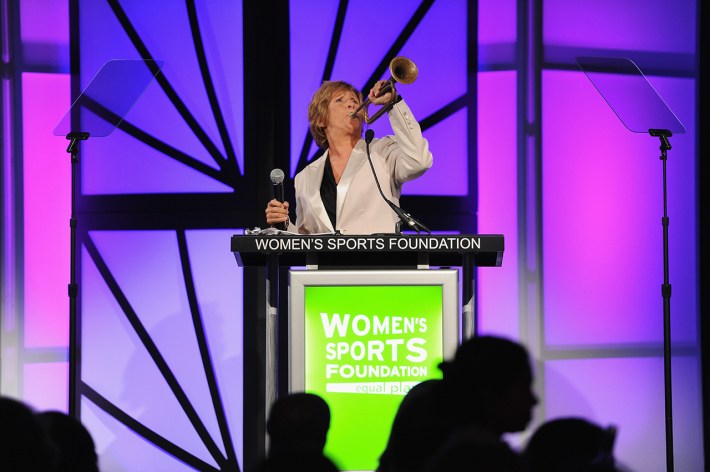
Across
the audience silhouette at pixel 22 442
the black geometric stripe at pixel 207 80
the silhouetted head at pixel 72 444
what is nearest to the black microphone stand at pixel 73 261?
the black geometric stripe at pixel 207 80

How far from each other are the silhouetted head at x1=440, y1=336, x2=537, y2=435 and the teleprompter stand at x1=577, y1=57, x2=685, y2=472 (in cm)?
300

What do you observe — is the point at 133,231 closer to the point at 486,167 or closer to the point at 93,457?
the point at 486,167

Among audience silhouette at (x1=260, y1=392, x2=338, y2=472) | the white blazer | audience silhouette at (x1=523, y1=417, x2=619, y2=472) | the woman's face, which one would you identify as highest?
the woman's face

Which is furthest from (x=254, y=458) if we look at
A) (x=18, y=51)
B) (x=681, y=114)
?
(x=681, y=114)

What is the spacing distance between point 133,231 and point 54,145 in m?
0.69

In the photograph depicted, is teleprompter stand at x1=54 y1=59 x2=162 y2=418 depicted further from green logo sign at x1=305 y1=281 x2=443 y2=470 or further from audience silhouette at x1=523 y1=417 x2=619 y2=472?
audience silhouette at x1=523 y1=417 x2=619 y2=472

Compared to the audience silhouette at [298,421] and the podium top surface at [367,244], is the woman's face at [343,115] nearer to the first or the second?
the podium top surface at [367,244]

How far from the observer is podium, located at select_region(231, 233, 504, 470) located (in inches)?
146

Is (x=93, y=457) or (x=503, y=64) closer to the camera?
(x=93, y=457)

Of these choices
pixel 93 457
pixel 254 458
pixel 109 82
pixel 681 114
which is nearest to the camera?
pixel 93 457

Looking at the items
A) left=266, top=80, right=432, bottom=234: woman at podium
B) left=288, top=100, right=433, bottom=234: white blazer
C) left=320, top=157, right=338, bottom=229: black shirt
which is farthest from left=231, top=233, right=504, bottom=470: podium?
left=320, top=157, right=338, bottom=229: black shirt

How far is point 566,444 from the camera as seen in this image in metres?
1.95

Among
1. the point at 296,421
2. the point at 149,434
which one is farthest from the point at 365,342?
the point at 149,434

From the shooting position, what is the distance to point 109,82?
511 centimetres
